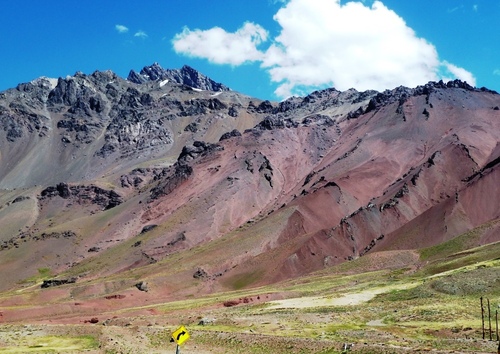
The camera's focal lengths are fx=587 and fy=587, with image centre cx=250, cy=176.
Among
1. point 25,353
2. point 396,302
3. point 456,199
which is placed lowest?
point 25,353

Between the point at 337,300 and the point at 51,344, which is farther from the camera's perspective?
the point at 337,300

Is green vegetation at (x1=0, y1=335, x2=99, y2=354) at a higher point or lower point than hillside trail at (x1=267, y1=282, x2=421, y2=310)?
lower

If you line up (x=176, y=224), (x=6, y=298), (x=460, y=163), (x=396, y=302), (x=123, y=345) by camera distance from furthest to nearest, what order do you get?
(x=176, y=224) < (x=460, y=163) < (x=6, y=298) < (x=396, y=302) < (x=123, y=345)

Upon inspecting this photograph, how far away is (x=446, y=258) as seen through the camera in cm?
10294

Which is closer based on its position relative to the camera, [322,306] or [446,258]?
[322,306]

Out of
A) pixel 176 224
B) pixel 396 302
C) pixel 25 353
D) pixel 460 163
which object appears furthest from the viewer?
pixel 176 224

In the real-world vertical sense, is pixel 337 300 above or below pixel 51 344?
above

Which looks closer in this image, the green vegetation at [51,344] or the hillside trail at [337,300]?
the green vegetation at [51,344]

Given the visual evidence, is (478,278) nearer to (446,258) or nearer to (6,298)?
(446,258)

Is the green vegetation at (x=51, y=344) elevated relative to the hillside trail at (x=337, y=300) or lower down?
lower down

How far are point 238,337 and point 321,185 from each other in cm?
12771

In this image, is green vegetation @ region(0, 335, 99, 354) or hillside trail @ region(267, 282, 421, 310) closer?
green vegetation @ region(0, 335, 99, 354)

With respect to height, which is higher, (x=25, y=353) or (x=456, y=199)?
(x=456, y=199)

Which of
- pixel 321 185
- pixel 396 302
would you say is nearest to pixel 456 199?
pixel 321 185
